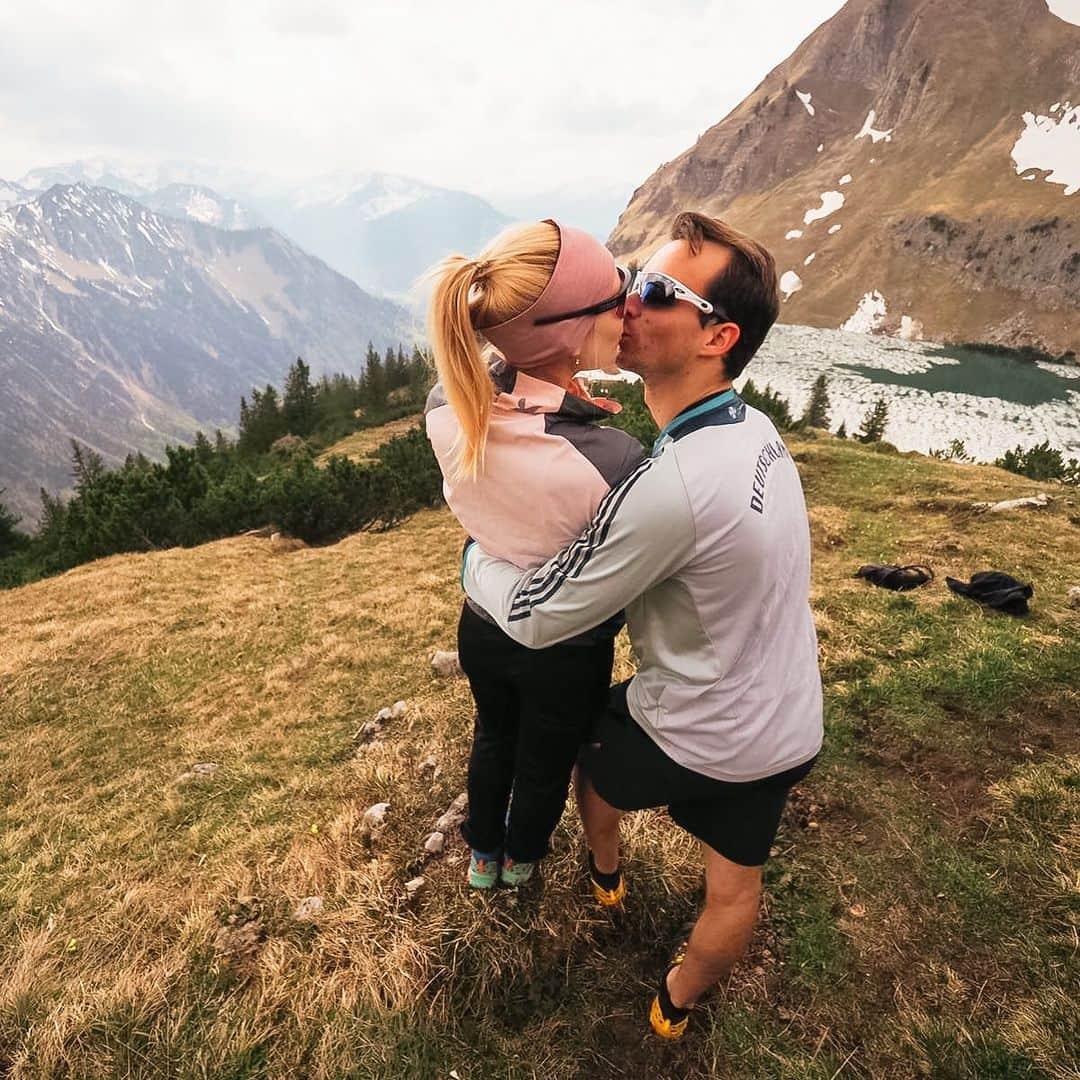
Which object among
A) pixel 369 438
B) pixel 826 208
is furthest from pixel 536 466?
pixel 826 208

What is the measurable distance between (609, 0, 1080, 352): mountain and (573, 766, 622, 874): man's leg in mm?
150807

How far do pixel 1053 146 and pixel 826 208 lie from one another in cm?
5280

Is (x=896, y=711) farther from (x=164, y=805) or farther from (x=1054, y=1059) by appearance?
(x=164, y=805)

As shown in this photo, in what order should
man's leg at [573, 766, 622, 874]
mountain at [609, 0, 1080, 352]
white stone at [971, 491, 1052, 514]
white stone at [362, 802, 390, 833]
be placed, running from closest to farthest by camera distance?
man's leg at [573, 766, 622, 874] < white stone at [362, 802, 390, 833] < white stone at [971, 491, 1052, 514] < mountain at [609, 0, 1080, 352]

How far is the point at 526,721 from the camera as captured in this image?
270 centimetres

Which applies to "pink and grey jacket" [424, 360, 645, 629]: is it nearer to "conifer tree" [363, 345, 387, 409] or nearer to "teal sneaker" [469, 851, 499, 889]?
"teal sneaker" [469, 851, 499, 889]

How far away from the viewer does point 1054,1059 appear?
8.14 feet

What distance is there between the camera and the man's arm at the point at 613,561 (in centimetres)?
181

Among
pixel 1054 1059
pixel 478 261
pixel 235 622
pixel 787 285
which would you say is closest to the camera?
pixel 478 261

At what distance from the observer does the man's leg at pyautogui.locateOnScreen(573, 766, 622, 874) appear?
9.94 feet

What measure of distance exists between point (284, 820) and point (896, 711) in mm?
5138

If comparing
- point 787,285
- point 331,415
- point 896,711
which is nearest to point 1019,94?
point 787,285

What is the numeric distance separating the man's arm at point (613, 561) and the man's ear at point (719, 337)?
0.47 m

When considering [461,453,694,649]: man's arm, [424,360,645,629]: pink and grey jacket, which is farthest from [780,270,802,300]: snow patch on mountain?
[461,453,694,649]: man's arm
